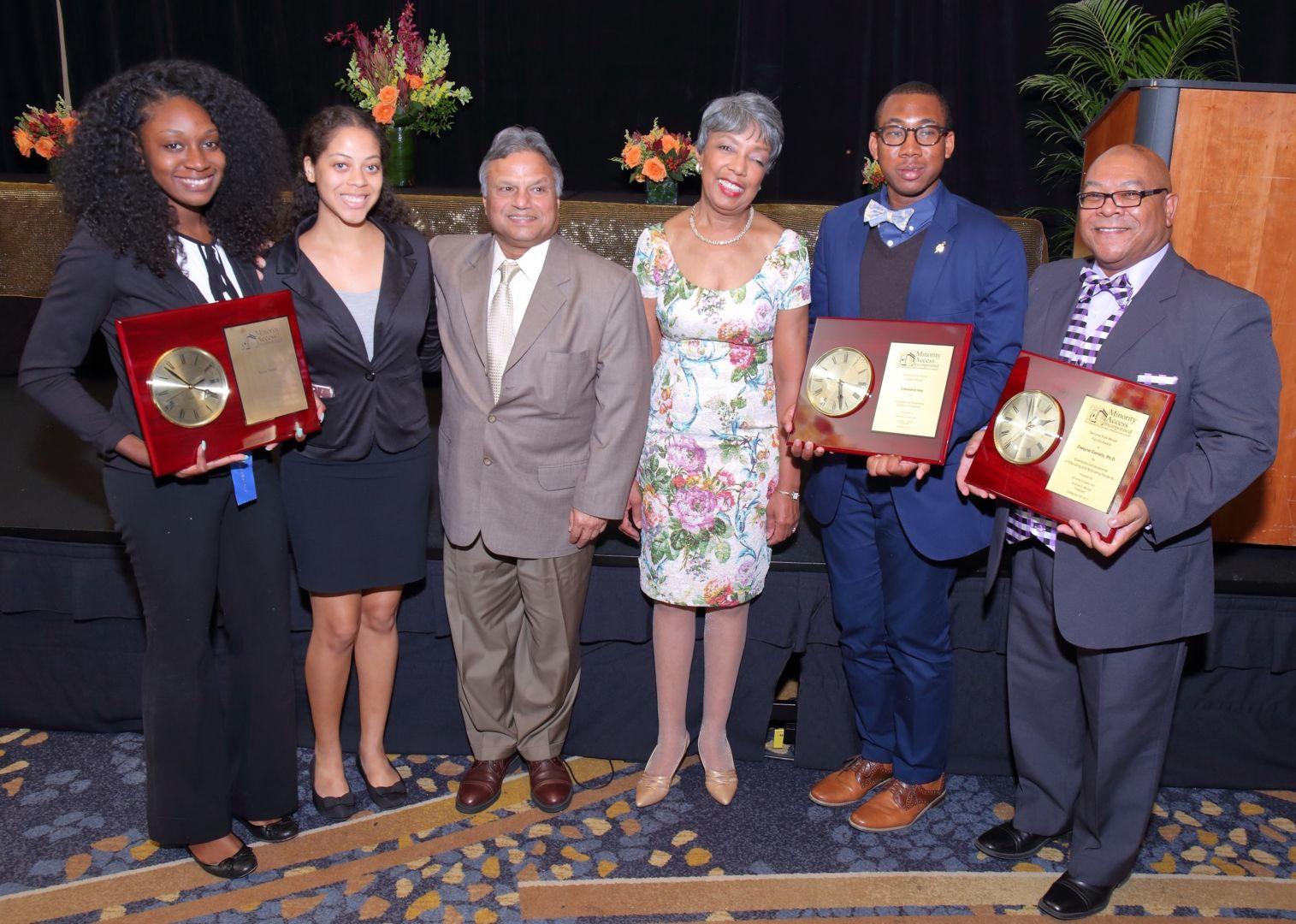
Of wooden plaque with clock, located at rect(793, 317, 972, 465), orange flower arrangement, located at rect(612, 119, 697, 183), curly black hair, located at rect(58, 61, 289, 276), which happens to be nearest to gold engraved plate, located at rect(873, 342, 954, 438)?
wooden plaque with clock, located at rect(793, 317, 972, 465)

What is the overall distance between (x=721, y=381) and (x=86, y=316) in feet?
4.43

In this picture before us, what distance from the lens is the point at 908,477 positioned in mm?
2451

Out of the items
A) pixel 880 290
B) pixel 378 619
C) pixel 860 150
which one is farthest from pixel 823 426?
pixel 860 150

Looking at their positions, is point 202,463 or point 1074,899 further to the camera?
point 1074,899

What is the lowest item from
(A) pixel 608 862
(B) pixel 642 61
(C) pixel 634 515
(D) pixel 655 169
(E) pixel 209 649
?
(A) pixel 608 862

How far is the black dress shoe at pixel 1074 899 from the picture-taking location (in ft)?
8.02

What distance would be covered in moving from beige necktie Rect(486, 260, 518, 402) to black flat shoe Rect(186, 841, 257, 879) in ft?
4.17

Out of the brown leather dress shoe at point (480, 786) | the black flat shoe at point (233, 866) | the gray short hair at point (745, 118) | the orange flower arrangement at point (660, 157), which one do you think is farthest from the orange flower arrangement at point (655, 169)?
the black flat shoe at point (233, 866)

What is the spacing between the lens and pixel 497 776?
9.34 feet

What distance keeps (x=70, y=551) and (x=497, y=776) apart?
4.45ft

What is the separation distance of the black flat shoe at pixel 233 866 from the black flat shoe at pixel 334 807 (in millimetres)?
240

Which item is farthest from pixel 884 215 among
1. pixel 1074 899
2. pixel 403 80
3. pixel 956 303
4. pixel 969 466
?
pixel 403 80

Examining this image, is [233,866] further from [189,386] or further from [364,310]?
[364,310]

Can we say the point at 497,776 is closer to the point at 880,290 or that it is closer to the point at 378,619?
the point at 378,619
